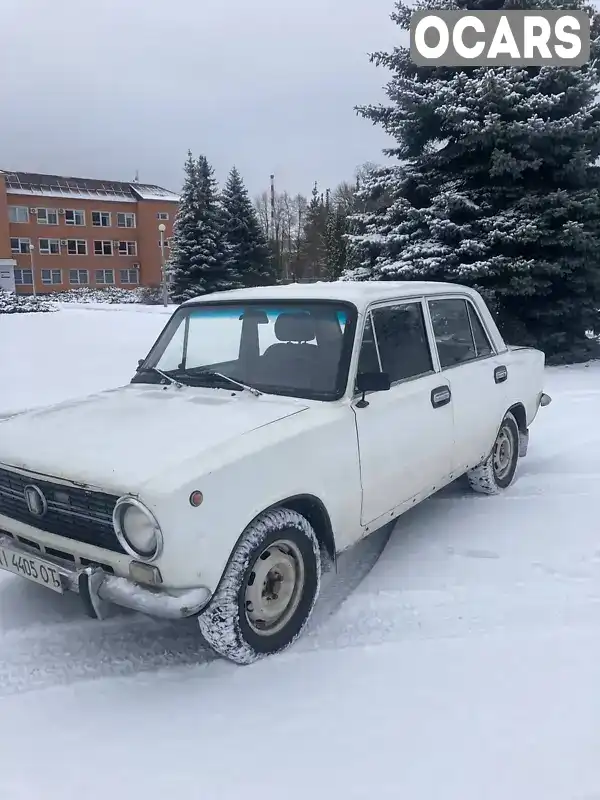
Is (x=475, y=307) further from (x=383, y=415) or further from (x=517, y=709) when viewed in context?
(x=517, y=709)

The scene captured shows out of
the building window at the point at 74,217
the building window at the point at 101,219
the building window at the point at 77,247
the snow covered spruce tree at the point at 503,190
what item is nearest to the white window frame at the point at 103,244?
the building window at the point at 77,247

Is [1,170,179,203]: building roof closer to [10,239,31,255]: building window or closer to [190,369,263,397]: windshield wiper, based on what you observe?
[10,239,31,255]: building window

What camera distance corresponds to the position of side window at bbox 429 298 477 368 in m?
4.79

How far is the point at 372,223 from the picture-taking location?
44.3 feet

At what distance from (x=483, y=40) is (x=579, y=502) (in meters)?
10.7

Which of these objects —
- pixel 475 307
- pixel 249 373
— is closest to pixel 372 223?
pixel 475 307

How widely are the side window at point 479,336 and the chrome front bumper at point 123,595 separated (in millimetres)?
3365

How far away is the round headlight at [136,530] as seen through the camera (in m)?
2.78

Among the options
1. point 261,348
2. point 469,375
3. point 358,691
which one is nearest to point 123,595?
point 358,691

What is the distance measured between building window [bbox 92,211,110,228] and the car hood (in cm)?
6183

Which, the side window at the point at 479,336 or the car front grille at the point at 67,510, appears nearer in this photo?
the car front grille at the point at 67,510

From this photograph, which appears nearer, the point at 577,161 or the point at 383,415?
the point at 383,415

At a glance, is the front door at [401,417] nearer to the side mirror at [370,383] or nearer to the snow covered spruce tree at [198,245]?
the side mirror at [370,383]

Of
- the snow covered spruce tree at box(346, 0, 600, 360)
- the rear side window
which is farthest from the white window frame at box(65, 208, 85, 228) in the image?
the rear side window
